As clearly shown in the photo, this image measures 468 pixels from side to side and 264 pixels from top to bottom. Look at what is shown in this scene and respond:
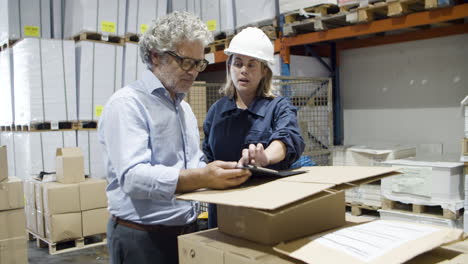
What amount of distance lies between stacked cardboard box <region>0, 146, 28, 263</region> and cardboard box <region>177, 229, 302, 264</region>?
259cm

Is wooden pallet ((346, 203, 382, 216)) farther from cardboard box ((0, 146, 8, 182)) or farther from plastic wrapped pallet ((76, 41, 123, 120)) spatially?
plastic wrapped pallet ((76, 41, 123, 120))

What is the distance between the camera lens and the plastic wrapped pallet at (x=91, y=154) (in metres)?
6.81

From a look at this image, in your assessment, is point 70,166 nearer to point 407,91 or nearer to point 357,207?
point 357,207

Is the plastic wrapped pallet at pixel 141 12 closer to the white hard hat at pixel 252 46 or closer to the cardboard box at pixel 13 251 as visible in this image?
the cardboard box at pixel 13 251

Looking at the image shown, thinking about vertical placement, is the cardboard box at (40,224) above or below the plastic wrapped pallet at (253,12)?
below

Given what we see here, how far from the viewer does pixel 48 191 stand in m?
5.64

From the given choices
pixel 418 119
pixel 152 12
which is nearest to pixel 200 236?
pixel 418 119

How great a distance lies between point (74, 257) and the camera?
18.5 feet

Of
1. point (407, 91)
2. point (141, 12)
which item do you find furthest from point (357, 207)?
point (141, 12)

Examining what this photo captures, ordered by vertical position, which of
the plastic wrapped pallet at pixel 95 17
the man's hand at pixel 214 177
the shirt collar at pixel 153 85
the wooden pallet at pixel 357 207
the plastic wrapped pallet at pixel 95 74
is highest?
the plastic wrapped pallet at pixel 95 17

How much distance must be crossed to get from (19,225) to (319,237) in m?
3.20

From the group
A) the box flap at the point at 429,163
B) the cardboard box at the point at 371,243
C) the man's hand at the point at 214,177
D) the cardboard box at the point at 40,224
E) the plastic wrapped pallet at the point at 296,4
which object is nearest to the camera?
the cardboard box at the point at 371,243

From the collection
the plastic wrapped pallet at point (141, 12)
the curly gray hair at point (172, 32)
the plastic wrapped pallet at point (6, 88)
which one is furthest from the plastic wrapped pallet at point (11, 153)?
the curly gray hair at point (172, 32)

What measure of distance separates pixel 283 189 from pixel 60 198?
493cm
